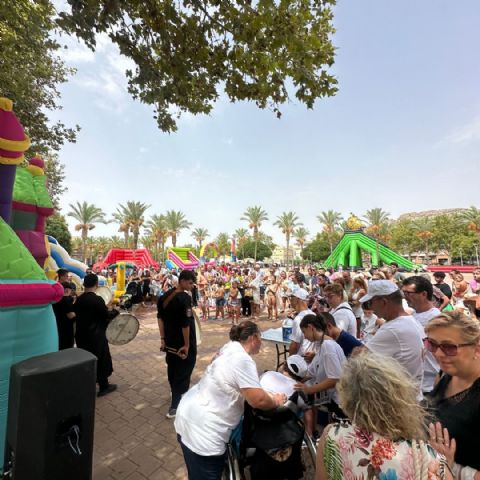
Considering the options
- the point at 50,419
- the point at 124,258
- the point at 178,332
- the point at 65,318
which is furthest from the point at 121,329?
the point at 124,258

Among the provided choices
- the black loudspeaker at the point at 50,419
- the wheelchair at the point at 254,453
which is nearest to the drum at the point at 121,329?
the black loudspeaker at the point at 50,419

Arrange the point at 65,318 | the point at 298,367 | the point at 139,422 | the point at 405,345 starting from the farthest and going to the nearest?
the point at 65,318, the point at 139,422, the point at 298,367, the point at 405,345

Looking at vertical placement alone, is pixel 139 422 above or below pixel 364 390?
below

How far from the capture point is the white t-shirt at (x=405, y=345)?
7.36 feet

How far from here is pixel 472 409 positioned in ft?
4.66

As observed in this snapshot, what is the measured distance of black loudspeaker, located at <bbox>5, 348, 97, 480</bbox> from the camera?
1537 millimetres

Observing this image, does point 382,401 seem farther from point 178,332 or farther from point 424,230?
point 424,230

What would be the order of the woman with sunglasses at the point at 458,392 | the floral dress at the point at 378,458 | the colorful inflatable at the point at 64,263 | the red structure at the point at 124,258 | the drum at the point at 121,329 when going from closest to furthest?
the floral dress at the point at 378,458, the woman with sunglasses at the point at 458,392, the drum at the point at 121,329, the colorful inflatable at the point at 64,263, the red structure at the point at 124,258

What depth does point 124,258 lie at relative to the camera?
2319 centimetres

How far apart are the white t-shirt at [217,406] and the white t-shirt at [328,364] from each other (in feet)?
3.22

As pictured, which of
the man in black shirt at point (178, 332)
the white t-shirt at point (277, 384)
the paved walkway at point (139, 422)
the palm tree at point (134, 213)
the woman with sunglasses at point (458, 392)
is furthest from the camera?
the palm tree at point (134, 213)

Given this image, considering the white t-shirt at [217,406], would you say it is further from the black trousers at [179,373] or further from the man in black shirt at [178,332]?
the black trousers at [179,373]

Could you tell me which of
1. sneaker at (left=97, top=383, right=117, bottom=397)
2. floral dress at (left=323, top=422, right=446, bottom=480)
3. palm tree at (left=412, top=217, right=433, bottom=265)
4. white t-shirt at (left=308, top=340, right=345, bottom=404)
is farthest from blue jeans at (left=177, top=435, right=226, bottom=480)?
palm tree at (left=412, top=217, right=433, bottom=265)

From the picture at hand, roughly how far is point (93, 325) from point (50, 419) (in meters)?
3.02
